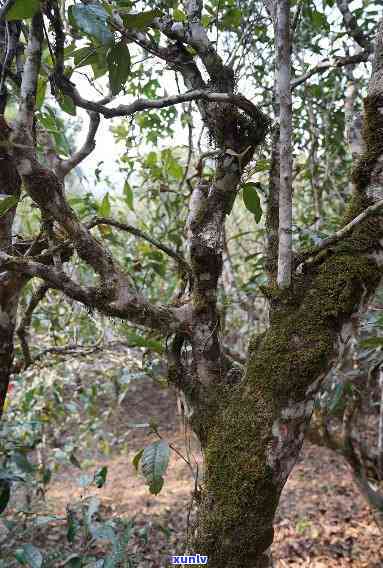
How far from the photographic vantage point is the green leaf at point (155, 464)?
1.04 m

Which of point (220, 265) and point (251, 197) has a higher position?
point (251, 197)

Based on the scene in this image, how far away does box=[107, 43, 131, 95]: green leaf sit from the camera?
92cm

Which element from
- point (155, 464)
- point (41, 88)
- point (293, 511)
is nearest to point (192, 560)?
point (155, 464)

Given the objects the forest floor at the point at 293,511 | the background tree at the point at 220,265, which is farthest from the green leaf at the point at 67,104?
the forest floor at the point at 293,511

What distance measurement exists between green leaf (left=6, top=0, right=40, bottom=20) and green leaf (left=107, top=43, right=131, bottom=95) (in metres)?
0.18

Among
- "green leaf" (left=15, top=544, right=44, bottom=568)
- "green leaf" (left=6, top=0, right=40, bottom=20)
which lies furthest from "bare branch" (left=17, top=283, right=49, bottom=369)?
"green leaf" (left=6, top=0, right=40, bottom=20)

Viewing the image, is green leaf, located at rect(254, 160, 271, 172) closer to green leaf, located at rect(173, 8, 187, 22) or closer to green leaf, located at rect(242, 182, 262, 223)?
green leaf, located at rect(242, 182, 262, 223)

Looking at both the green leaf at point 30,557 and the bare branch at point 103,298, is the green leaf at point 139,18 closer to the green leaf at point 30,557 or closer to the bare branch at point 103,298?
the bare branch at point 103,298

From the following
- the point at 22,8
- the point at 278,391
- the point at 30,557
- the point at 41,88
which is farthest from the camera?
the point at 30,557

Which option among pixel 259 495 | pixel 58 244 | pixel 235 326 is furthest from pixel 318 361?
pixel 235 326

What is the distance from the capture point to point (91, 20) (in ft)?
2.57

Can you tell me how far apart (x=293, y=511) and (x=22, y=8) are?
9.33 ft

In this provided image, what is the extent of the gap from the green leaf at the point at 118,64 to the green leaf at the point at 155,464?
0.85m

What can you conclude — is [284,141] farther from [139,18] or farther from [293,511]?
[293,511]
